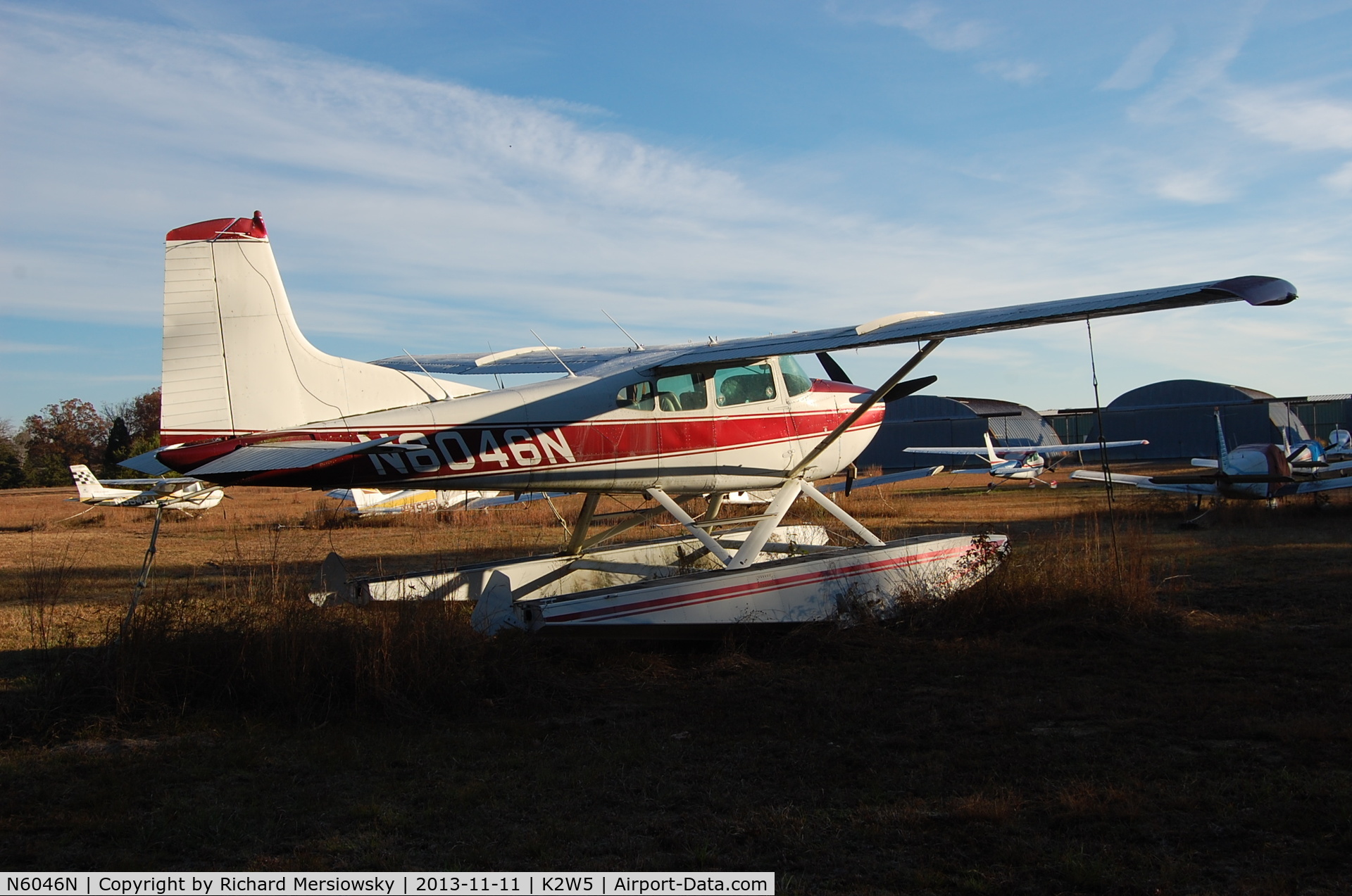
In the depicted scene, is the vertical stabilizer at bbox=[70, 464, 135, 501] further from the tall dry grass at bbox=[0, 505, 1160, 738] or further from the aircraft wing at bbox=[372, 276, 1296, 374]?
the tall dry grass at bbox=[0, 505, 1160, 738]

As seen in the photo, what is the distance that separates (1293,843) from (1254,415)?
59351 millimetres

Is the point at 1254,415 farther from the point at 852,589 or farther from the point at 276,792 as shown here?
the point at 276,792

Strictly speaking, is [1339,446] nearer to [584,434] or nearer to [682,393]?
[682,393]

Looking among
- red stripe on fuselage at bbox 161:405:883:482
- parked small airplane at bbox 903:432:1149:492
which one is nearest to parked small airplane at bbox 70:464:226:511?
red stripe on fuselage at bbox 161:405:883:482

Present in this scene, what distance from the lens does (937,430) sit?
58.8m

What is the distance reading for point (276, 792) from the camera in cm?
441

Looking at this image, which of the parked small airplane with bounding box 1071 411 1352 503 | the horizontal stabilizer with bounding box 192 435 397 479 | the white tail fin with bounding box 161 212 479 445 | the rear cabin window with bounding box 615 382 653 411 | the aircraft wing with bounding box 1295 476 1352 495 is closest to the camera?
the horizontal stabilizer with bounding box 192 435 397 479

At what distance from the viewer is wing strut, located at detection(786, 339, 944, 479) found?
28.0 feet

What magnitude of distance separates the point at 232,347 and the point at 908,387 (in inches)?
238

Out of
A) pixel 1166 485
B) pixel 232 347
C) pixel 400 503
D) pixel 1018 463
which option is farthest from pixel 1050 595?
pixel 1018 463

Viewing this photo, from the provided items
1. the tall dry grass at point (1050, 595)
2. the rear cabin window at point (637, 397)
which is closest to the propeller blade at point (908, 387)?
the tall dry grass at point (1050, 595)

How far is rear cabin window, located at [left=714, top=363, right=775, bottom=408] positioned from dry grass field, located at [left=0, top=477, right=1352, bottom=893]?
97.3 inches

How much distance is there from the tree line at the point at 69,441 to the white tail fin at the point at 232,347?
4879cm

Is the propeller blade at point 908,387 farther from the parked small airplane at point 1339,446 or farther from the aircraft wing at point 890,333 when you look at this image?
the parked small airplane at point 1339,446
